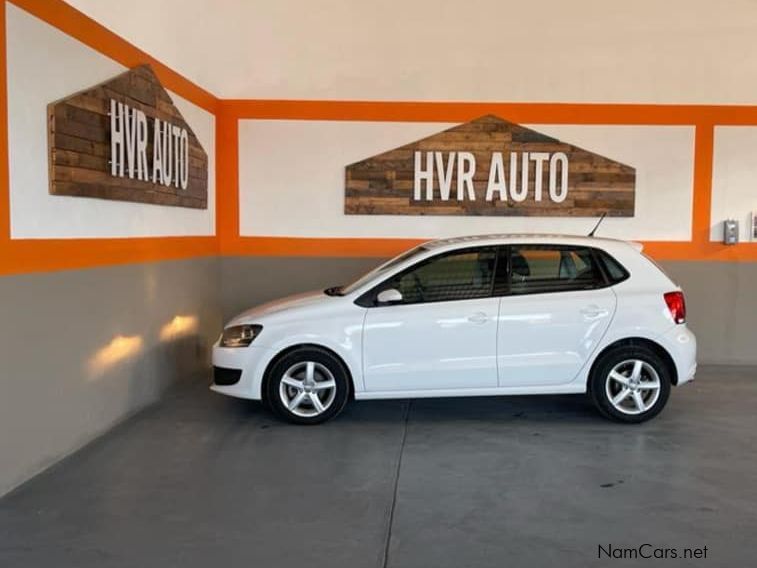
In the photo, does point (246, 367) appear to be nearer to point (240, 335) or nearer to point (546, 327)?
point (240, 335)

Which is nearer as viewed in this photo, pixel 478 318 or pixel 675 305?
pixel 478 318

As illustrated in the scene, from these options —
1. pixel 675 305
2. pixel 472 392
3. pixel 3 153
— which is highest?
pixel 3 153

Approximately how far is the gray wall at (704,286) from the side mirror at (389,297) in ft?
9.21

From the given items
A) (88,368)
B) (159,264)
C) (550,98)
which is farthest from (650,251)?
(88,368)

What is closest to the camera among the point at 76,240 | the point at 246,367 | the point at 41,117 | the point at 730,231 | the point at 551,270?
the point at 41,117

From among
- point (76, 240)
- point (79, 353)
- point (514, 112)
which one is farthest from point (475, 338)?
point (514, 112)

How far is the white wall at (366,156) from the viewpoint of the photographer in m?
8.68

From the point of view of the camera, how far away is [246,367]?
6.07 m

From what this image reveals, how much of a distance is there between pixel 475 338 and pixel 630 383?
1.42 m

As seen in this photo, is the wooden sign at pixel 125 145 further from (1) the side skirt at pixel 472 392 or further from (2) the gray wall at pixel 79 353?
(1) the side skirt at pixel 472 392

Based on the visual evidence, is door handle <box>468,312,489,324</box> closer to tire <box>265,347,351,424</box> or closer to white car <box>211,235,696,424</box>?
white car <box>211,235,696,424</box>

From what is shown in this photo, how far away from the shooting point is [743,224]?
28.6 feet

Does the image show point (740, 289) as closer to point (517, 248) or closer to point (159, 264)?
point (517, 248)

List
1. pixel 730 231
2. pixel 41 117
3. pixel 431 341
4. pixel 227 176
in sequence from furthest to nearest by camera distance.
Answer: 1. pixel 227 176
2. pixel 730 231
3. pixel 431 341
4. pixel 41 117
